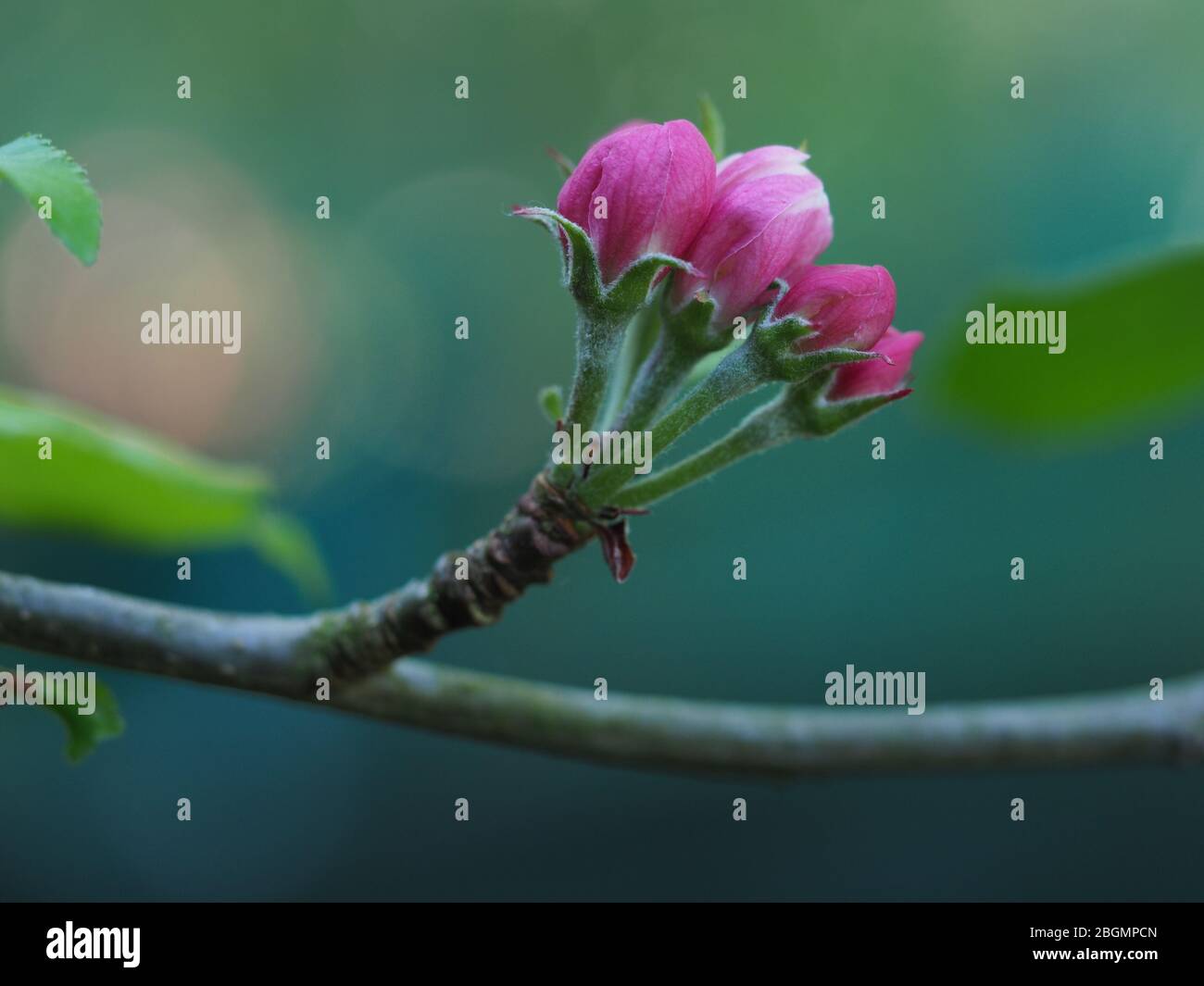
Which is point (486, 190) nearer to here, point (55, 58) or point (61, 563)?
point (55, 58)

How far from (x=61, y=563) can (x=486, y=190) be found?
270 cm

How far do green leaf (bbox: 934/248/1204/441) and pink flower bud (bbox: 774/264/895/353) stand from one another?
635 mm

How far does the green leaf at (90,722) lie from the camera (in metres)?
1.32

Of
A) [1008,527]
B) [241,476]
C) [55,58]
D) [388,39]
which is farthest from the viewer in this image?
[388,39]

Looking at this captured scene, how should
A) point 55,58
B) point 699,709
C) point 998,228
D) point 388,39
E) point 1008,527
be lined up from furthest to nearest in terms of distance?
point 388,39 → point 55,58 → point 998,228 → point 1008,527 → point 699,709

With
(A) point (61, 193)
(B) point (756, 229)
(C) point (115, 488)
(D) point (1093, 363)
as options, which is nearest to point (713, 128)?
(B) point (756, 229)

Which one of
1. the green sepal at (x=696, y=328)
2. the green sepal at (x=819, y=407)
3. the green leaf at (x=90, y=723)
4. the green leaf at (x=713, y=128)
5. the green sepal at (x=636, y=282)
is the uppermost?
the green leaf at (x=713, y=128)

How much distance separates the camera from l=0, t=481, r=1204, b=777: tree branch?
132 centimetres

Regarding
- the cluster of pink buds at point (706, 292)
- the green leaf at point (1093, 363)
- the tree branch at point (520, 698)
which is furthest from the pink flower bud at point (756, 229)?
the green leaf at point (1093, 363)

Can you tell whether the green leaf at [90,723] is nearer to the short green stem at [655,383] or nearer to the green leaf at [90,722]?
the green leaf at [90,722]

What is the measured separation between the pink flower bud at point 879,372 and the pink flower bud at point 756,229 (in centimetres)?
12

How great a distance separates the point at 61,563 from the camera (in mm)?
4648

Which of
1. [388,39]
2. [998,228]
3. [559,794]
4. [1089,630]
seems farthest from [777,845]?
[388,39]
